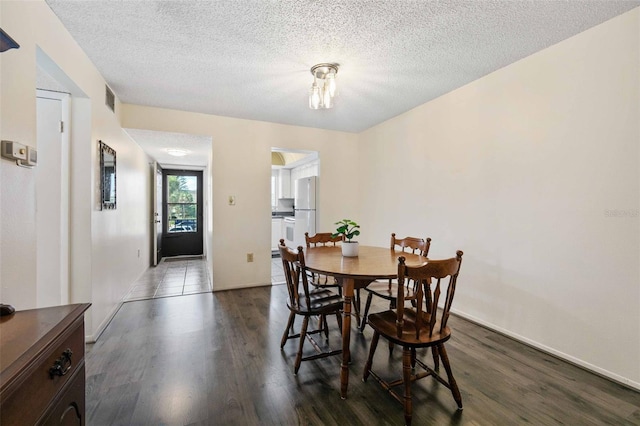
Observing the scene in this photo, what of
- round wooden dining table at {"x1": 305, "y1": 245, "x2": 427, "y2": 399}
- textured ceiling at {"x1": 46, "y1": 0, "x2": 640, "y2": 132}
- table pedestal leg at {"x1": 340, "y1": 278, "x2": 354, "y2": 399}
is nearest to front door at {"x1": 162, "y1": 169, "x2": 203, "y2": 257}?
textured ceiling at {"x1": 46, "y1": 0, "x2": 640, "y2": 132}

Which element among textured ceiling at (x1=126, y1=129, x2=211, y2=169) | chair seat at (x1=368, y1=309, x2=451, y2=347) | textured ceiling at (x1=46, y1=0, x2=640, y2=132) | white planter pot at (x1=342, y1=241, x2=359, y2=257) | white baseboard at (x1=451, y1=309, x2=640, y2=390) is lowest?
white baseboard at (x1=451, y1=309, x2=640, y2=390)

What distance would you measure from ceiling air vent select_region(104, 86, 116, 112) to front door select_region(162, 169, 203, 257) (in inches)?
135

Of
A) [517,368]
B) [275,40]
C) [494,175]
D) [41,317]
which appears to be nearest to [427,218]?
[494,175]

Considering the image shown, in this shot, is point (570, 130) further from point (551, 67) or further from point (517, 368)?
point (517, 368)

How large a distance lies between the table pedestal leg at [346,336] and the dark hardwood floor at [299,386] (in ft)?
0.28

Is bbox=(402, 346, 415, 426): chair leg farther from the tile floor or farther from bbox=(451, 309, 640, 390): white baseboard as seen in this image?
the tile floor

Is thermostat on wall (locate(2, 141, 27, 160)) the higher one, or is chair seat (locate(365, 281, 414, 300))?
thermostat on wall (locate(2, 141, 27, 160))

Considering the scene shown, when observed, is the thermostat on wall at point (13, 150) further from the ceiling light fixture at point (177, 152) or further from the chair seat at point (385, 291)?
the ceiling light fixture at point (177, 152)

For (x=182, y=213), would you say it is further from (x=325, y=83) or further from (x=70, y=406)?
(x=70, y=406)

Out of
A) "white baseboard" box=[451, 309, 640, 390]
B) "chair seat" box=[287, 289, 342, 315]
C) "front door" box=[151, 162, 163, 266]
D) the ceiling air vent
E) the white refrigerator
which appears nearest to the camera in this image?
"white baseboard" box=[451, 309, 640, 390]

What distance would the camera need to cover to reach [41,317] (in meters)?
0.93

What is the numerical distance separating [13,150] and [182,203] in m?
5.23

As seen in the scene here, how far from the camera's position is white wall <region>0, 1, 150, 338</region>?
1.31 meters

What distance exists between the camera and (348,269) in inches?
72.2
